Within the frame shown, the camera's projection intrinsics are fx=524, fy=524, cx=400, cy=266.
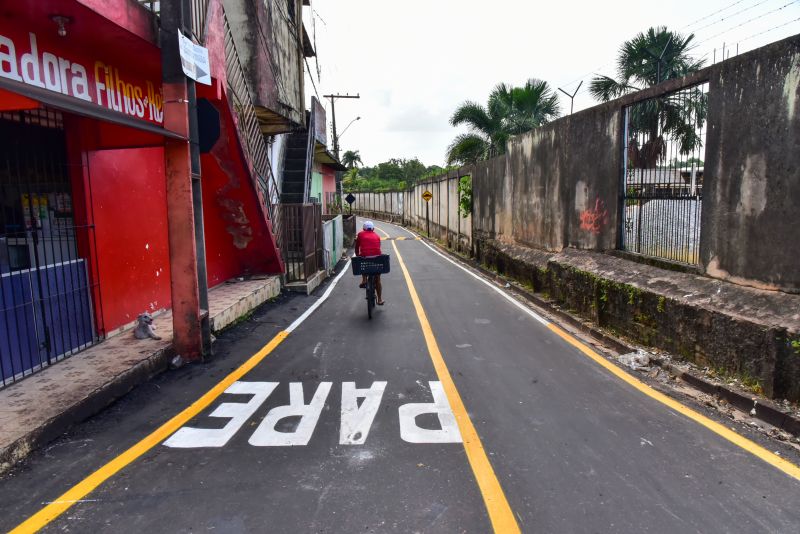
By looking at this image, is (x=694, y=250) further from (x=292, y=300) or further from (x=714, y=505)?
(x=292, y=300)

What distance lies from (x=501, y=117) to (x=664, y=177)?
2197cm

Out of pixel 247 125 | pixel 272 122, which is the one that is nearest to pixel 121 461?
pixel 247 125

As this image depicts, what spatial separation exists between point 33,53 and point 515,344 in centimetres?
706

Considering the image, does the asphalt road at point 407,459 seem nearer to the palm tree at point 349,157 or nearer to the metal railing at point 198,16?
the metal railing at point 198,16

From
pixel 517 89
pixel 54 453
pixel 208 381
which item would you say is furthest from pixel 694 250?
pixel 517 89

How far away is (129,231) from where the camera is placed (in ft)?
27.0

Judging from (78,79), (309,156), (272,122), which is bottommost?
(78,79)

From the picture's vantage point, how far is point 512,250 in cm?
1490

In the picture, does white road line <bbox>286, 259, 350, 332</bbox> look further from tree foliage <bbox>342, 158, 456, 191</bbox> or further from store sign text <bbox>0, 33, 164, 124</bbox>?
tree foliage <bbox>342, 158, 456, 191</bbox>

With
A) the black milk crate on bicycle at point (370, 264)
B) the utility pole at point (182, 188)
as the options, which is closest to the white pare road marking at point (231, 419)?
the utility pole at point (182, 188)

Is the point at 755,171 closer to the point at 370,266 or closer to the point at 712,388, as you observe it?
the point at 712,388

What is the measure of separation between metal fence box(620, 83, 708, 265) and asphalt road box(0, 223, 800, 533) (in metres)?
2.50

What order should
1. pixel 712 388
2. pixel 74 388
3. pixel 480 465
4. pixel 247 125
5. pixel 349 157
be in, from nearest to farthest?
pixel 480 465, pixel 74 388, pixel 712 388, pixel 247 125, pixel 349 157

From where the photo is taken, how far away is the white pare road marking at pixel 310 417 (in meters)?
4.56
